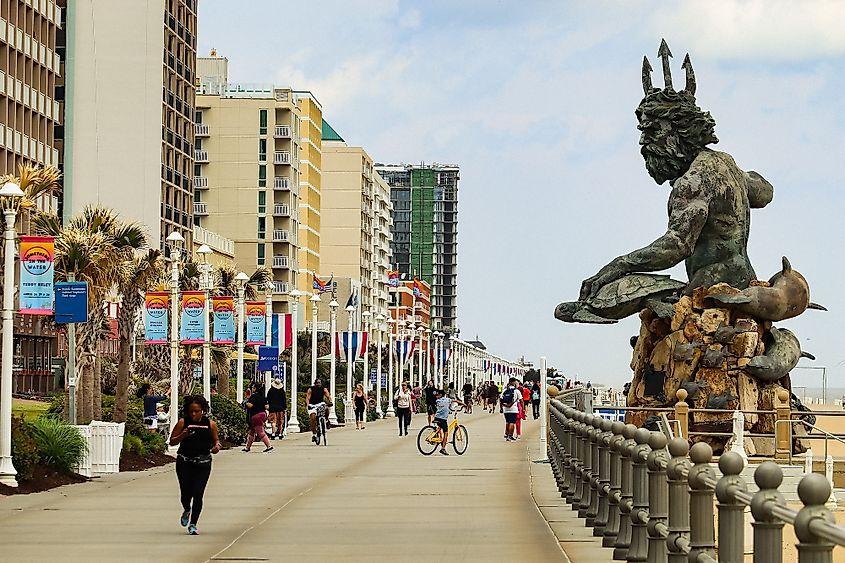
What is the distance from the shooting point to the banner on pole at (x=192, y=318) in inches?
1586

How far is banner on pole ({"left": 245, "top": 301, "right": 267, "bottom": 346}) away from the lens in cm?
5019

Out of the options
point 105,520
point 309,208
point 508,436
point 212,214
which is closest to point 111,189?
point 212,214

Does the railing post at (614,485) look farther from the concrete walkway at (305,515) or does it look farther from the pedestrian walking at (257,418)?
the pedestrian walking at (257,418)

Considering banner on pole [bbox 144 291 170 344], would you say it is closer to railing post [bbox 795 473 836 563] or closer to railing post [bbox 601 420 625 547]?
railing post [bbox 601 420 625 547]

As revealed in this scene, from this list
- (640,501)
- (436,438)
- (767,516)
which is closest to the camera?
(767,516)

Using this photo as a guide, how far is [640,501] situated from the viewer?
13.5 meters

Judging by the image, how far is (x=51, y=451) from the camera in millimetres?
27750

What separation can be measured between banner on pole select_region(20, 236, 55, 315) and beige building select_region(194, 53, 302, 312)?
114111mm

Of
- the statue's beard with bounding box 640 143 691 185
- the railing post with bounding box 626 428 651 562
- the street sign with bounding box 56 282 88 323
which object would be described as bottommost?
the railing post with bounding box 626 428 651 562

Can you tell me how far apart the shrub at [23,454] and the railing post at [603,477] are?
11403 mm

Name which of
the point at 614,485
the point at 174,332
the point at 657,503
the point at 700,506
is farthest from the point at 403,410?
the point at 700,506

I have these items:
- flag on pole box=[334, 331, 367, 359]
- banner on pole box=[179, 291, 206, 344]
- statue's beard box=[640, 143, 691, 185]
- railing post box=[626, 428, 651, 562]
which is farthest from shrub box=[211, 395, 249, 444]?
flag on pole box=[334, 331, 367, 359]

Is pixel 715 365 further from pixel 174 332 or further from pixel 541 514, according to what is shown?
pixel 174 332

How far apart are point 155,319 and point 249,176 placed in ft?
339
